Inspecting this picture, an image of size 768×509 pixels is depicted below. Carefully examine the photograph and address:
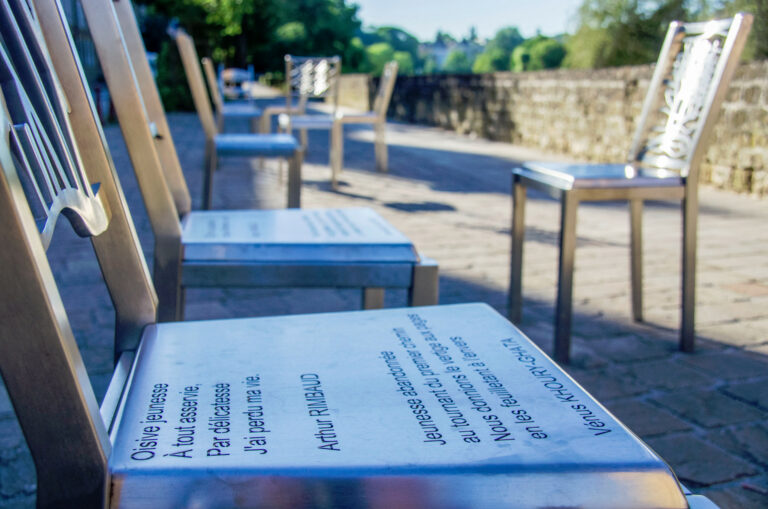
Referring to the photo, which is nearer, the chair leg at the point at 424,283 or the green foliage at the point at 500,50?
the chair leg at the point at 424,283

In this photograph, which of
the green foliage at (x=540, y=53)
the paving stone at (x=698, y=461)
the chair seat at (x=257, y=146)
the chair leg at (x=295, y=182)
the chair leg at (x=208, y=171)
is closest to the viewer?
the paving stone at (x=698, y=461)

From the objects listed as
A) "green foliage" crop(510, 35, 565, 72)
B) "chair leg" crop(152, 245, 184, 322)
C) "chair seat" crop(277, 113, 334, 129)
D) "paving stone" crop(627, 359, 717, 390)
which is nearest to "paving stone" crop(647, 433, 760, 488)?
"paving stone" crop(627, 359, 717, 390)

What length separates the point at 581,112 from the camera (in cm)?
843

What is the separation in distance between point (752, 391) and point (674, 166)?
2.34 ft

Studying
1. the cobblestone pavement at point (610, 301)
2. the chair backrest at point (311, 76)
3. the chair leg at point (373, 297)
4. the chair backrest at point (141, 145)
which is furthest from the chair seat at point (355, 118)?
the chair backrest at point (141, 145)

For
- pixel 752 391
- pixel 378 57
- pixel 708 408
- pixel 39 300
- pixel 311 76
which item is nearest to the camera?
pixel 39 300

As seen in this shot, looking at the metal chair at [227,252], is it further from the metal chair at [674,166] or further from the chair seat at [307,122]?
the chair seat at [307,122]

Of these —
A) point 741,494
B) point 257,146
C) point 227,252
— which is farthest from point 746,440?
point 257,146

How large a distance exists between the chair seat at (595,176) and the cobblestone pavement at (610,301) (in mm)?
534

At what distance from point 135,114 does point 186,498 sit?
2.83 ft

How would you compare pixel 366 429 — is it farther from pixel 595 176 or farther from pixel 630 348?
pixel 630 348

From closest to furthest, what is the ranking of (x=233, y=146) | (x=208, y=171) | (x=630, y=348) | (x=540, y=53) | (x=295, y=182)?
(x=630, y=348) < (x=295, y=182) < (x=233, y=146) < (x=208, y=171) < (x=540, y=53)

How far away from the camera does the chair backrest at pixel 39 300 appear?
52 centimetres

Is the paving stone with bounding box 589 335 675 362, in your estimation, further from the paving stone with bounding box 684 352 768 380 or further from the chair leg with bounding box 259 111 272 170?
the chair leg with bounding box 259 111 272 170
